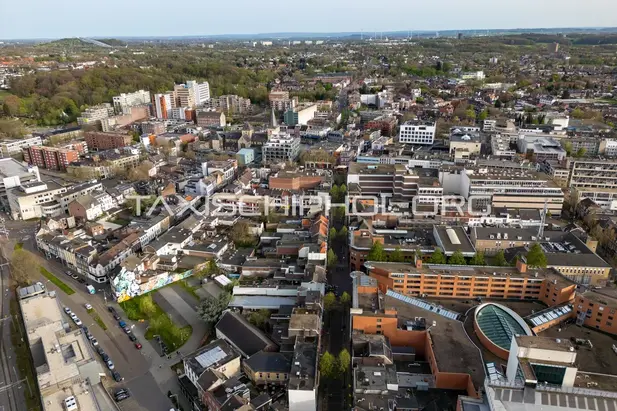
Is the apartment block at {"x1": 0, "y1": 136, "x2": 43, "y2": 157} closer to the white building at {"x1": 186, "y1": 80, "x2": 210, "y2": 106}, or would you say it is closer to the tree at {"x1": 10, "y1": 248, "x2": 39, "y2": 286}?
the white building at {"x1": 186, "y1": 80, "x2": 210, "y2": 106}

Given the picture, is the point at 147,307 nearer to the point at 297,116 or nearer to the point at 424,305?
the point at 424,305

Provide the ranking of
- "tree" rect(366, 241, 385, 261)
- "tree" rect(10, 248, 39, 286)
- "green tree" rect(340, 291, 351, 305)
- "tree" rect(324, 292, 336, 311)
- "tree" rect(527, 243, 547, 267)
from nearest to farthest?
"tree" rect(324, 292, 336, 311) → "green tree" rect(340, 291, 351, 305) → "tree" rect(527, 243, 547, 267) → "tree" rect(10, 248, 39, 286) → "tree" rect(366, 241, 385, 261)

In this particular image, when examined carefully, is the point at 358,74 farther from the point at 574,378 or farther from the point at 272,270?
the point at 574,378

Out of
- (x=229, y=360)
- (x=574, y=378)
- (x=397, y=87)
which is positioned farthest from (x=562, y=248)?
(x=397, y=87)

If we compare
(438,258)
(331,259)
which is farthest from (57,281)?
(438,258)

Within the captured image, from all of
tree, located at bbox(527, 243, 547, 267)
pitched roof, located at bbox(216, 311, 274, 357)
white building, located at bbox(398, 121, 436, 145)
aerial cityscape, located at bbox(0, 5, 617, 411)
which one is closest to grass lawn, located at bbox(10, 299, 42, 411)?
aerial cityscape, located at bbox(0, 5, 617, 411)

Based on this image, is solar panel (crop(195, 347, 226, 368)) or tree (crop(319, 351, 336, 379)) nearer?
solar panel (crop(195, 347, 226, 368))

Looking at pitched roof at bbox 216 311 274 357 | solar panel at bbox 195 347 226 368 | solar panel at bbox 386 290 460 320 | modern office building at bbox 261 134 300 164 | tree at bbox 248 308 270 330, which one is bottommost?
tree at bbox 248 308 270 330
